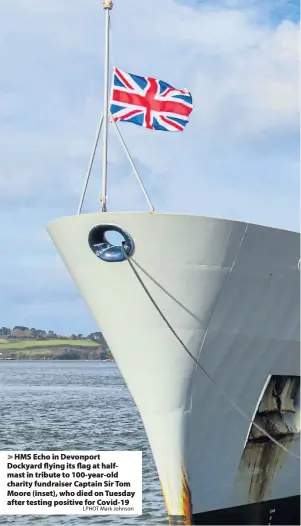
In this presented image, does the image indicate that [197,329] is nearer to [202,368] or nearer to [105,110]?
[202,368]

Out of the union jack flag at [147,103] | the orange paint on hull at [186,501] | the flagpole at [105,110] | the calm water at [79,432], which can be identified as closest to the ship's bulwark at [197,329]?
the orange paint on hull at [186,501]

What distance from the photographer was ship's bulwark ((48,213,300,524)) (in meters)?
11.5

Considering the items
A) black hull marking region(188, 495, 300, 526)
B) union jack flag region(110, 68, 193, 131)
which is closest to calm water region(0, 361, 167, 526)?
black hull marking region(188, 495, 300, 526)

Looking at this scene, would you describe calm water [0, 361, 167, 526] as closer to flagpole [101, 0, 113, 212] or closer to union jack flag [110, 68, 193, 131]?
flagpole [101, 0, 113, 212]

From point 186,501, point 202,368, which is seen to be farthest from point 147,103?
point 186,501

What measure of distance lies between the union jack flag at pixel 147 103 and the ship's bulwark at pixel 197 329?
1.44m

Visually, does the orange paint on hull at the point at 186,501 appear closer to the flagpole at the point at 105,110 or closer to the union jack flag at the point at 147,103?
the flagpole at the point at 105,110

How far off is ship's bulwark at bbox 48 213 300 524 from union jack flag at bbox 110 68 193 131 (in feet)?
4.73

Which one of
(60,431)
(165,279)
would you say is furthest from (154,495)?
(60,431)

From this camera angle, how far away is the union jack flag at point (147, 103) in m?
11.5

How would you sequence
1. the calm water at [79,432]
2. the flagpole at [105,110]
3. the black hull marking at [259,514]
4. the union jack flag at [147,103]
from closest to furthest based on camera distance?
the union jack flag at [147,103], the flagpole at [105,110], the black hull marking at [259,514], the calm water at [79,432]

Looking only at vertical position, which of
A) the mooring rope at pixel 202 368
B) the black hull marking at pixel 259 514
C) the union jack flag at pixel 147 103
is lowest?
the black hull marking at pixel 259 514

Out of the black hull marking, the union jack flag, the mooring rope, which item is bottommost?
the black hull marking

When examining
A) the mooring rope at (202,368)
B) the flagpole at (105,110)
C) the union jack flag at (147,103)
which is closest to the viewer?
the union jack flag at (147,103)
